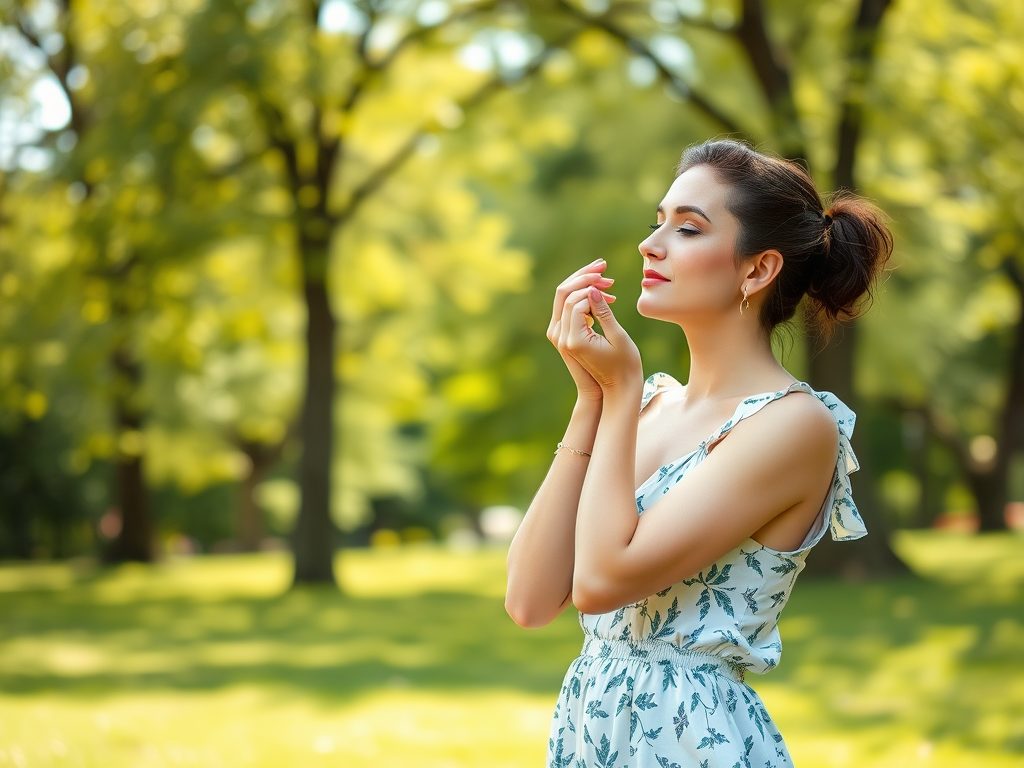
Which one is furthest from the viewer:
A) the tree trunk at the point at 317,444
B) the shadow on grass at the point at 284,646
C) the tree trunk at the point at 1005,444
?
the tree trunk at the point at 1005,444

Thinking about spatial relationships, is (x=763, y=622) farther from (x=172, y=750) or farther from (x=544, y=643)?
(x=544, y=643)

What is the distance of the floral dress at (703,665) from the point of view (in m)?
2.21

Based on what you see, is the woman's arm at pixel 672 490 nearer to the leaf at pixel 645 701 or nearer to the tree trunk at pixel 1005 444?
the leaf at pixel 645 701

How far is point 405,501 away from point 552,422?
78.7 feet

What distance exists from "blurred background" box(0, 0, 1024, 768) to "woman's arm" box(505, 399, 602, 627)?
153 inches

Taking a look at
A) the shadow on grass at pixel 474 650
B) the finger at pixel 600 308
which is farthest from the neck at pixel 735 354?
the shadow on grass at pixel 474 650

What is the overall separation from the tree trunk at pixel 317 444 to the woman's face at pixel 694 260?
14333mm

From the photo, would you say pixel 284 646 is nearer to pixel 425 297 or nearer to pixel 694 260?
pixel 694 260

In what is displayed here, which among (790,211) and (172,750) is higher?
(790,211)

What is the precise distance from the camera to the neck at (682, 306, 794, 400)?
94.3 inches

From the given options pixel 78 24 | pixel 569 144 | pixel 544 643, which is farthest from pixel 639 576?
pixel 569 144

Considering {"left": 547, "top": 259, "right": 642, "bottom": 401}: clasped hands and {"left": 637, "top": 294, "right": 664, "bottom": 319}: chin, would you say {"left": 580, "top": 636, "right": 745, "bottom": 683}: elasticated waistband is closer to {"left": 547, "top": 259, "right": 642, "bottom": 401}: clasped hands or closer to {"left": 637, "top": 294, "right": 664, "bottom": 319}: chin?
{"left": 547, "top": 259, "right": 642, "bottom": 401}: clasped hands

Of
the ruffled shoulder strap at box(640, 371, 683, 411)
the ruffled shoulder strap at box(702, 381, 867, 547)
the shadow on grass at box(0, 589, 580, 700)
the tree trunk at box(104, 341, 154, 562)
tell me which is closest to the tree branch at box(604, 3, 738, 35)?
the shadow on grass at box(0, 589, 580, 700)

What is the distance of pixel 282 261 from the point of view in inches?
751
